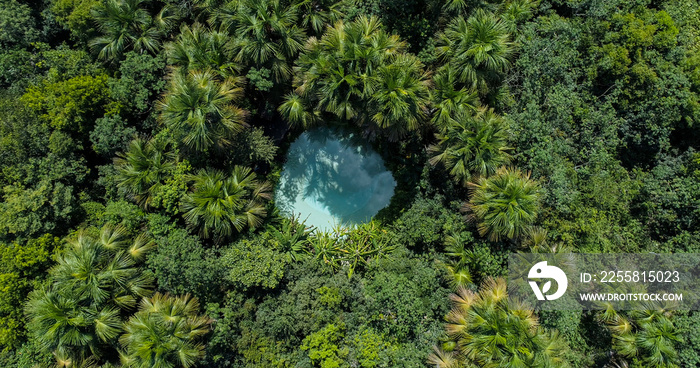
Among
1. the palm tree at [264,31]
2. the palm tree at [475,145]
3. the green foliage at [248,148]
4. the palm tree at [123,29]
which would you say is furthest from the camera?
the green foliage at [248,148]

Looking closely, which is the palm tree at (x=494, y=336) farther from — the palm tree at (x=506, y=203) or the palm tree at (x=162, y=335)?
the palm tree at (x=162, y=335)

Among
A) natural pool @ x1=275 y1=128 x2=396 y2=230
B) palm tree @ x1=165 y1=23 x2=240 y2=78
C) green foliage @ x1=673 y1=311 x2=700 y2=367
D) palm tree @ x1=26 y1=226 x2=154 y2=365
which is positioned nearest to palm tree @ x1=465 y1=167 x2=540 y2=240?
natural pool @ x1=275 y1=128 x2=396 y2=230

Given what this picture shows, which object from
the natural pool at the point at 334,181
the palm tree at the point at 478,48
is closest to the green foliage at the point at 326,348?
the natural pool at the point at 334,181

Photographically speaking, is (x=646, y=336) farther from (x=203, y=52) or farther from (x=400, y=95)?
(x=203, y=52)

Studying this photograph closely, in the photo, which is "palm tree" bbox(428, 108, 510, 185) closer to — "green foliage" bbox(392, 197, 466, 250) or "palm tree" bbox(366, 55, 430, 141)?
"palm tree" bbox(366, 55, 430, 141)

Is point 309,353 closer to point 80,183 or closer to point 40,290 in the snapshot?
point 40,290

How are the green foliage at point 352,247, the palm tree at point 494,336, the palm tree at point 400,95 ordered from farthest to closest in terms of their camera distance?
the green foliage at point 352,247, the palm tree at point 400,95, the palm tree at point 494,336
